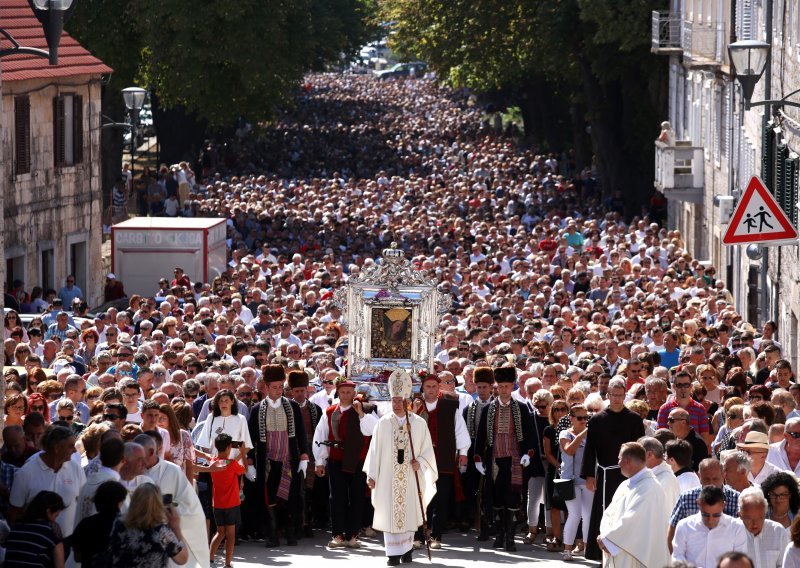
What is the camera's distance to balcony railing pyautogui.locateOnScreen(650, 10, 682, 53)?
139ft

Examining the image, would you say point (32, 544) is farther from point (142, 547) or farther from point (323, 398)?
point (323, 398)

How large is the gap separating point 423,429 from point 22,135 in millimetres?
18569

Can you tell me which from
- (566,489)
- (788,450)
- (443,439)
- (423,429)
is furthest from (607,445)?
(788,450)

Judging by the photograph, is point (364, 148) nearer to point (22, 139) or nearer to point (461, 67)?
point (461, 67)

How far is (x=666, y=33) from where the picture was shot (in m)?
43.7

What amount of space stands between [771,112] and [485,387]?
503 inches

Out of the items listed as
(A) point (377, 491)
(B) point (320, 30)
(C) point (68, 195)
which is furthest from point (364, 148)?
(A) point (377, 491)

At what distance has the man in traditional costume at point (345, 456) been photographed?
52.6ft

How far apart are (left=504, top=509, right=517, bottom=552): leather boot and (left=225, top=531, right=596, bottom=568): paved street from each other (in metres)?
0.08

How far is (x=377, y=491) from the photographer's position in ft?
51.0

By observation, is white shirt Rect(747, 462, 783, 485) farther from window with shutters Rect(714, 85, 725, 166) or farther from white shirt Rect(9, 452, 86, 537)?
window with shutters Rect(714, 85, 725, 166)

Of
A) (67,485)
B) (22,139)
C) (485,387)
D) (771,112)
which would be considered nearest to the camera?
(67,485)

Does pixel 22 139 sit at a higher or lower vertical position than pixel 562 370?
higher

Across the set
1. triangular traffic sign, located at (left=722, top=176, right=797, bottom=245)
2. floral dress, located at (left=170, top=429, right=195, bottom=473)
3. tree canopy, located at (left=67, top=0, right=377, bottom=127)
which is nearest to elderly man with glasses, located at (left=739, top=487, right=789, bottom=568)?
floral dress, located at (left=170, top=429, right=195, bottom=473)
